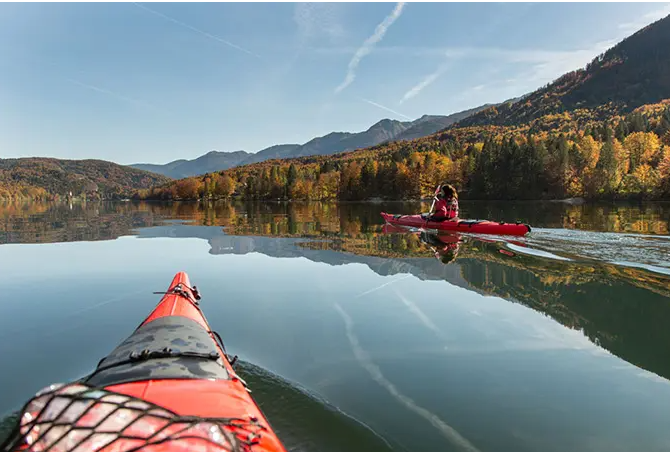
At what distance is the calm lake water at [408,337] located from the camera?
530 centimetres

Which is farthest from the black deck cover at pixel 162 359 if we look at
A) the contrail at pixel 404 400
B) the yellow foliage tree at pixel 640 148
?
the yellow foliage tree at pixel 640 148

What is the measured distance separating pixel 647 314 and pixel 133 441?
1111cm

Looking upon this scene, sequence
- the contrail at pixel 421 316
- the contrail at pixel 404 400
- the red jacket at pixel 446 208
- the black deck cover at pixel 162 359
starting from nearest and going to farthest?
the black deck cover at pixel 162 359
the contrail at pixel 404 400
the contrail at pixel 421 316
the red jacket at pixel 446 208

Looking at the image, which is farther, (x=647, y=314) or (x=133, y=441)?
(x=647, y=314)

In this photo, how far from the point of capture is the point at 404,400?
5863mm

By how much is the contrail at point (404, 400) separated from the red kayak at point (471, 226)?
59.7 ft

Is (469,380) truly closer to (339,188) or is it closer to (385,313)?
(385,313)

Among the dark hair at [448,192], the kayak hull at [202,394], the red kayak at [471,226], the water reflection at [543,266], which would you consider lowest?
the water reflection at [543,266]

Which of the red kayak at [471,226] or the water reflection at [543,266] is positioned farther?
the red kayak at [471,226]

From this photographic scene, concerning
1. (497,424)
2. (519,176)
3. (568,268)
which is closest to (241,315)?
(497,424)

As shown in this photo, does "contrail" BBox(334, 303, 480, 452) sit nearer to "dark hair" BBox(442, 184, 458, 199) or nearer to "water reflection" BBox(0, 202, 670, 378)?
"water reflection" BBox(0, 202, 670, 378)

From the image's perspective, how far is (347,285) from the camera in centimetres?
1302

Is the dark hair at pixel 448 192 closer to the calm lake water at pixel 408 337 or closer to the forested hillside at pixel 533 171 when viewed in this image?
the calm lake water at pixel 408 337

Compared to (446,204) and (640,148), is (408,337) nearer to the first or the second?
(446,204)
